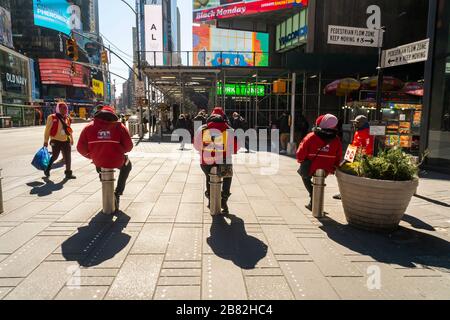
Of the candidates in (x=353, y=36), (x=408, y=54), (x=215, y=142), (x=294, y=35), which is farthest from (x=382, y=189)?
(x=294, y=35)

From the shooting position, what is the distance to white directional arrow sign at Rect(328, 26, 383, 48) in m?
6.67

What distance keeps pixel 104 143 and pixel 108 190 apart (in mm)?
759

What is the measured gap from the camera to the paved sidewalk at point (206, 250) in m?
3.24

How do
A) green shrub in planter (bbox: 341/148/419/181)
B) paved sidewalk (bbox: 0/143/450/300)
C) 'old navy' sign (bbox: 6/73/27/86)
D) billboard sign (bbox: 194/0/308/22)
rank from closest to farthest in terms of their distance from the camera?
paved sidewalk (bbox: 0/143/450/300) → green shrub in planter (bbox: 341/148/419/181) → billboard sign (bbox: 194/0/308/22) → 'old navy' sign (bbox: 6/73/27/86)

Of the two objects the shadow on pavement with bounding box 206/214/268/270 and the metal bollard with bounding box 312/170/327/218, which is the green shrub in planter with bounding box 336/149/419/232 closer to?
the metal bollard with bounding box 312/170/327/218

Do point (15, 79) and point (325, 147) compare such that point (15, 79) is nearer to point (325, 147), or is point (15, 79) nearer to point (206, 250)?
point (325, 147)

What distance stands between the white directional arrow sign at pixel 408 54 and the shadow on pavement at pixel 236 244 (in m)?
4.43

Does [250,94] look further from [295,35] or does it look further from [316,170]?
[316,170]

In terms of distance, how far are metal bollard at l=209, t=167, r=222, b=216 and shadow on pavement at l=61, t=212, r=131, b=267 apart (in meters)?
1.36

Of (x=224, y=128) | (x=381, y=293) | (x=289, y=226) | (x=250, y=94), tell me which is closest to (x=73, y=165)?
(x=224, y=128)

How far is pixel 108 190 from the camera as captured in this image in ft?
18.0

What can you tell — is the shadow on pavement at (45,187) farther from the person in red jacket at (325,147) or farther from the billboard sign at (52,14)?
the billboard sign at (52,14)

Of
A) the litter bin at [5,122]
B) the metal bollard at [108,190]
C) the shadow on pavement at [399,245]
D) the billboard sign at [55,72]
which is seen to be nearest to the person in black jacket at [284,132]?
the shadow on pavement at [399,245]

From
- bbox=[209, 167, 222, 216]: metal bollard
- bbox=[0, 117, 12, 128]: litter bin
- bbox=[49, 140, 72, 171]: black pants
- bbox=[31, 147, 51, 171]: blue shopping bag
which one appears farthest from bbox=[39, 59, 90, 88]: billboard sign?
bbox=[209, 167, 222, 216]: metal bollard
